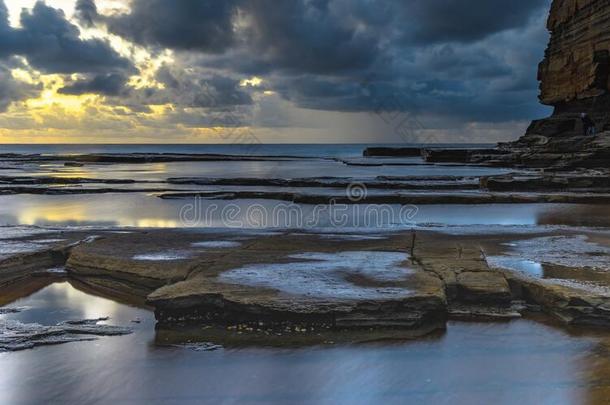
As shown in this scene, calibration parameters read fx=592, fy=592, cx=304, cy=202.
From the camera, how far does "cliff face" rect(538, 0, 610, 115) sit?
4141 cm

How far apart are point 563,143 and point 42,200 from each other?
27.0 meters

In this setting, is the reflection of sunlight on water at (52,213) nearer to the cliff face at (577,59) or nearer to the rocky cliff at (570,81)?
the rocky cliff at (570,81)

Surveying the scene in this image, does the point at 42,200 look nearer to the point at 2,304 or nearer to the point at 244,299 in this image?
the point at 2,304

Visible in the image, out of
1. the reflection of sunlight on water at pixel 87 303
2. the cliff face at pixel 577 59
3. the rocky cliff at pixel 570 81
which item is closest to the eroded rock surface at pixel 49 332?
the reflection of sunlight on water at pixel 87 303

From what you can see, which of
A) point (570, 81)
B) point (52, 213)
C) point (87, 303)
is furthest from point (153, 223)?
point (570, 81)

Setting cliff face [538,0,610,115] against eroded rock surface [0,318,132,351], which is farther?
cliff face [538,0,610,115]

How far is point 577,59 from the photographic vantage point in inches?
1789

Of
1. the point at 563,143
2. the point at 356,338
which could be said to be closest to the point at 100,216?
the point at 356,338

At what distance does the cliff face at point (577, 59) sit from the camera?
4141 cm

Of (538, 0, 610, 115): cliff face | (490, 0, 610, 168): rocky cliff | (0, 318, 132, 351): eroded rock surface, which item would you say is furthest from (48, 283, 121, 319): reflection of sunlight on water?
(538, 0, 610, 115): cliff face

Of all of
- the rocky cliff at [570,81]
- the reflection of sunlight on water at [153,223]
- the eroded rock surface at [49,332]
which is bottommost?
the eroded rock surface at [49,332]

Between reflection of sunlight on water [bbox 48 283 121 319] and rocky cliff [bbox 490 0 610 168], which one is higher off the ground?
rocky cliff [bbox 490 0 610 168]

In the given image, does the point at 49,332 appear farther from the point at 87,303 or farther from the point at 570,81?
the point at 570,81

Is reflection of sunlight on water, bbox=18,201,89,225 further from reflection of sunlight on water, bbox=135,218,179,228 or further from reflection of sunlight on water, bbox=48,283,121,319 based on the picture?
reflection of sunlight on water, bbox=48,283,121,319
